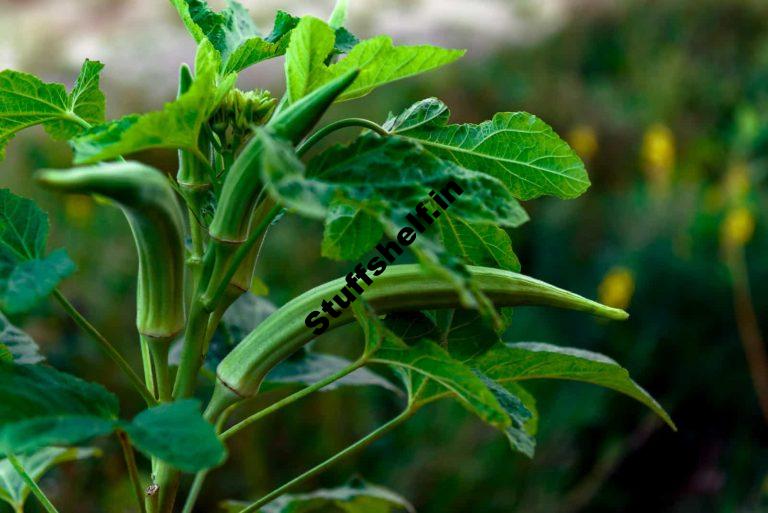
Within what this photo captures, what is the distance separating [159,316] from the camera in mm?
605

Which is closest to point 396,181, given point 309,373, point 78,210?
point 309,373

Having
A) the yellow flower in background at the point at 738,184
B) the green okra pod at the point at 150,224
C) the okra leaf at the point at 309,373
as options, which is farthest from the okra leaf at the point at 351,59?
the yellow flower in background at the point at 738,184

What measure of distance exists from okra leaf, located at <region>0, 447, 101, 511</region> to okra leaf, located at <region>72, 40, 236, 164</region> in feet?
1.43

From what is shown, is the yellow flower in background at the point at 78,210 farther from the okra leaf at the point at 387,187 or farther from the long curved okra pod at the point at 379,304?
the okra leaf at the point at 387,187

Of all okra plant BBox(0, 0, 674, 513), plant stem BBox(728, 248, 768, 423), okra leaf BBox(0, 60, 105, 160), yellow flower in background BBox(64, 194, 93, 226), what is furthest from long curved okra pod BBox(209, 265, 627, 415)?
yellow flower in background BBox(64, 194, 93, 226)

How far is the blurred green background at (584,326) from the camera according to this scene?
6.83 feet

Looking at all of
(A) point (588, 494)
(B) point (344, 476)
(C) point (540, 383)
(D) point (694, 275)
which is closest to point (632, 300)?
(D) point (694, 275)

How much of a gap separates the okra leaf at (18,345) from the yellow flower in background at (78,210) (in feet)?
7.16

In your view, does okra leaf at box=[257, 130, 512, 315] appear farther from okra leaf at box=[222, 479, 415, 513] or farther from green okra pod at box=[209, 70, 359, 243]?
okra leaf at box=[222, 479, 415, 513]

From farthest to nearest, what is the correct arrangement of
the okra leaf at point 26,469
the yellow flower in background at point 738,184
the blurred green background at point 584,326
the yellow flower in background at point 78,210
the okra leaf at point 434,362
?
the yellow flower in background at point 78,210, the yellow flower in background at point 738,184, the blurred green background at point 584,326, the okra leaf at point 26,469, the okra leaf at point 434,362

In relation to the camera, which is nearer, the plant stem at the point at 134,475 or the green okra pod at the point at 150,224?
the green okra pod at the point at 150,224

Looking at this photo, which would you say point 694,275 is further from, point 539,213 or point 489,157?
point 489,157

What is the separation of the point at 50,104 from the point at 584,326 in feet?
7.95

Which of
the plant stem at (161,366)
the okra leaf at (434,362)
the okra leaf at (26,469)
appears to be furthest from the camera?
the okra leaf at (26,469)
